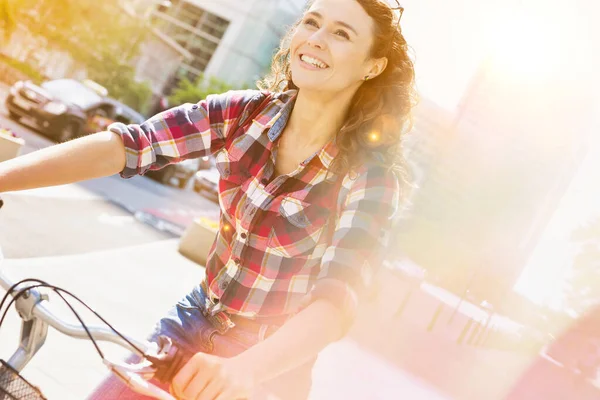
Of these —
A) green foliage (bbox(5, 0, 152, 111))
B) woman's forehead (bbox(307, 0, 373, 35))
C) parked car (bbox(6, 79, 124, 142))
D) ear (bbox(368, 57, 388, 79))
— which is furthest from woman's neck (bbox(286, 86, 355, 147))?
green foliage (bbox(5, 0, 152, 111))

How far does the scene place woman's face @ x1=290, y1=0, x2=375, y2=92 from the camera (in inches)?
66.5

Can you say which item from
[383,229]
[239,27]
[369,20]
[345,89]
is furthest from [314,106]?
[239,27]

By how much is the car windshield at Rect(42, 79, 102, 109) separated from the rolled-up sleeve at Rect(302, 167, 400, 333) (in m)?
14.5

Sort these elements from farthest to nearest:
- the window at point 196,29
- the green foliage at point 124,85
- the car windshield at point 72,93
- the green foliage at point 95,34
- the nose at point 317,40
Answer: the window at point 196,29 → the green foliage at point 124,85 → the green foliage at point 95,34 → the car windshield at point 72,93 → the nose at point 317,40

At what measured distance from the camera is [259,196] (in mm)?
1660

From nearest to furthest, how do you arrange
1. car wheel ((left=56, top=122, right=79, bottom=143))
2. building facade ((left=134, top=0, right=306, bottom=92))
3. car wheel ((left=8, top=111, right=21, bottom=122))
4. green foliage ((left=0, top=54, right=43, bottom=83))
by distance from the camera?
1. car wheel ((left=56, top=122, right=79, bottom=143))
2. car wheel ((left=8, top=111, right=21, bottom=122))
3. green foliage ((left=0, top=54, right=43, bottom=83))
4. building facade ((left=134, top=0, right=306, bottom=92))

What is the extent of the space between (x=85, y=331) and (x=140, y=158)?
Result: 638mm

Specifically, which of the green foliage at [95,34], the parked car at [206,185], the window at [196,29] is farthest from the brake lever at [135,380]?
the window at [196,29]

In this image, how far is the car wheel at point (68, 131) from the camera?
13641 mm

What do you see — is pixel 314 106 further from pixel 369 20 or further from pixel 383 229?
pixel 383 229

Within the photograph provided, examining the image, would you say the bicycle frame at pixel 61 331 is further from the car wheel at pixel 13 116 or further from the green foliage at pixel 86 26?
the green foliage at pixel 86 26

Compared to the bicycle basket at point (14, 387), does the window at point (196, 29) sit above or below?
above

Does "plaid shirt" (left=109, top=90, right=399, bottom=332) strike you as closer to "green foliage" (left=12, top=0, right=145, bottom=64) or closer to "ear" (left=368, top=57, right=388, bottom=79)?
"ear" (left=368, top=57, right=388, bottom=79)

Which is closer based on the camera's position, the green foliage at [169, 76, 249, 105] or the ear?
the ear
